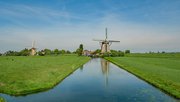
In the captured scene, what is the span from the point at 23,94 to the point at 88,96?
5057mm

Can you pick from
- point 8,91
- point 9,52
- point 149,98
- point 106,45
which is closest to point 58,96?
point 8,91

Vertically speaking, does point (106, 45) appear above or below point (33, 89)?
above

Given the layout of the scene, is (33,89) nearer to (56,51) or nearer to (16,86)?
(16,86)

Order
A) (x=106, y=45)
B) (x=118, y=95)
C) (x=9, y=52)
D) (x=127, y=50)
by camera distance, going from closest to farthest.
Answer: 1. (x=118, y=95)
2. (x=106, y=45)
3. (x=9, y=52)
4. (x=127, y=50)

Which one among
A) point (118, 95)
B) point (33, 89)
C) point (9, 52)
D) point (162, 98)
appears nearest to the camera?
point (162, 98)

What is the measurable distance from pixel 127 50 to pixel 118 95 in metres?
159

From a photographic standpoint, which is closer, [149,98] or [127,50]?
[149,98]

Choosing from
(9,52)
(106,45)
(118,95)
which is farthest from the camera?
(9,52)

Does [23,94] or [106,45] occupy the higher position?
[106,45]

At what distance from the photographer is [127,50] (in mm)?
171375

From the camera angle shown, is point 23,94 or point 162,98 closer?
point 162,98

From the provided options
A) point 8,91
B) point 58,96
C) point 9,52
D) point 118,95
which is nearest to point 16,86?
point 8,91

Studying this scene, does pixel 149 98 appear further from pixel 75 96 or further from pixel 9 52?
pixel 9 52

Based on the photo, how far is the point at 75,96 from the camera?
1473 cm
